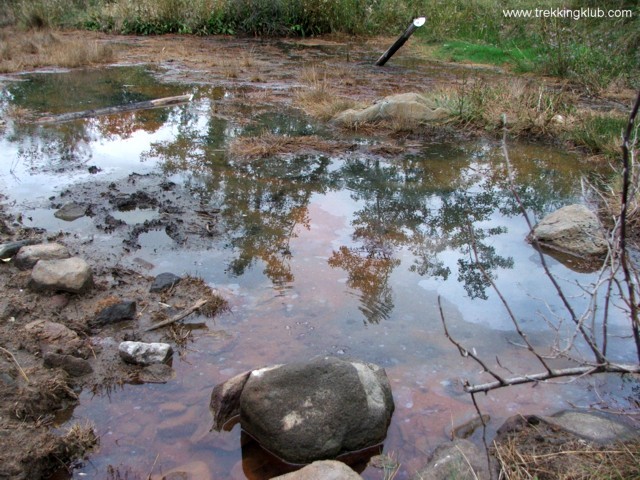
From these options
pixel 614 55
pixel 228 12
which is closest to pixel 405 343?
pixel 614 55

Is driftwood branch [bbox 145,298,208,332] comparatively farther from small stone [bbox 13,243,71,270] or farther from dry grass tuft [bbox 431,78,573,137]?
dry grass tuft [bbox 431,78,573,137]

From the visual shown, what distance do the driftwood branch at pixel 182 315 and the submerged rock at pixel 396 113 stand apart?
187 inches

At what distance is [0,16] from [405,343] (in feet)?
52.9

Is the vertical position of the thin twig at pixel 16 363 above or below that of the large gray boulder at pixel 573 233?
below

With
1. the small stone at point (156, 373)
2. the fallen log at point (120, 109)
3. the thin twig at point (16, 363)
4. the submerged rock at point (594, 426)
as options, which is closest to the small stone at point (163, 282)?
the small stone at point (156, 373)

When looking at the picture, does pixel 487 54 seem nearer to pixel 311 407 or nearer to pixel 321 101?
pixel 321 101

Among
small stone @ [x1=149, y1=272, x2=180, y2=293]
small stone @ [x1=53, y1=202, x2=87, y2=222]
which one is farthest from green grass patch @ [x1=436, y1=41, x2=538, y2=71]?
small stone @ [x1=149, y1=272, x2=180, y2=293]

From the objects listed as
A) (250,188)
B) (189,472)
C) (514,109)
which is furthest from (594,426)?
(514,109)

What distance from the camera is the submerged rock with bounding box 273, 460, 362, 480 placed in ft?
8.23

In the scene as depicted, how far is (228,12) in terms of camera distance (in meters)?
15.5

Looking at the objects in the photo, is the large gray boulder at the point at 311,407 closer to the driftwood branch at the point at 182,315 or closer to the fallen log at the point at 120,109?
the driftwood branch at the point at 182,315

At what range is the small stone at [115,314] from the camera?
12.6 feet

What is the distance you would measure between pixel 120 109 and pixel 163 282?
497cm

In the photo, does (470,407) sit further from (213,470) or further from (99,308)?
(99,308)
